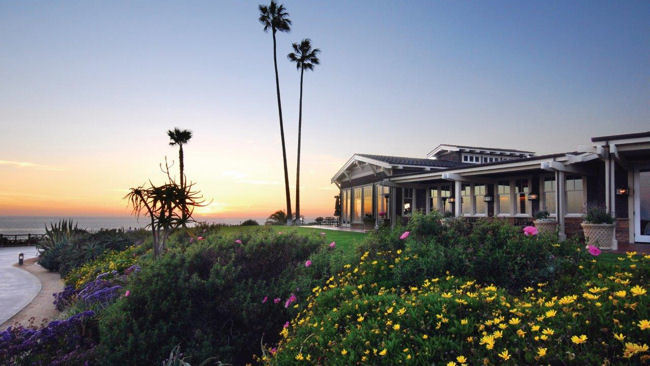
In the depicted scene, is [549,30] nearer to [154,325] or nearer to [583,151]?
[583,151]

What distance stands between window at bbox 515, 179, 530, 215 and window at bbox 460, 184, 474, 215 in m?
2.19

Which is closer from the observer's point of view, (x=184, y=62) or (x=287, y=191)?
(x=184, y=62)

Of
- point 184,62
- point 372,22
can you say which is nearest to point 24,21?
point 184,62

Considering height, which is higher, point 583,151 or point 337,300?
point 583,151

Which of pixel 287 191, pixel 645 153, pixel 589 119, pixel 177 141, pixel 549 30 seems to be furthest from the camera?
pixel 177 141

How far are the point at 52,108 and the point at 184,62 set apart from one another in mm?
4815

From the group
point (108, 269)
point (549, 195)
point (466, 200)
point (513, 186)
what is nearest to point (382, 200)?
point (466, 200)

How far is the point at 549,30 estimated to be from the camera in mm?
12852

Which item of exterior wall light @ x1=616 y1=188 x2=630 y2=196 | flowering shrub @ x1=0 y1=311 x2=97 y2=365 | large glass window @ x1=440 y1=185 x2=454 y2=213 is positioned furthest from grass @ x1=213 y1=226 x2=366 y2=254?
exterior wall light @ x1=616 y1=188 x2=630 y2=196

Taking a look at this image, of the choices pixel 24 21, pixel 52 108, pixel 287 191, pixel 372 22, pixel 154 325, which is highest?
pixel 372 22

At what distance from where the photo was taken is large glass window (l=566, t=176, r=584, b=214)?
12812 mm

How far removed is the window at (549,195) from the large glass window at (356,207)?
10.6 metres

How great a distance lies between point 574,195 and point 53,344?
1474cm

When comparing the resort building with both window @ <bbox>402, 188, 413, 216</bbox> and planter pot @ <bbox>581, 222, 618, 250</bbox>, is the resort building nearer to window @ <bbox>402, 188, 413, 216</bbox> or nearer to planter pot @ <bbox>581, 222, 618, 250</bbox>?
window @ <bbox>402, 188, 413, 216</bbox>
